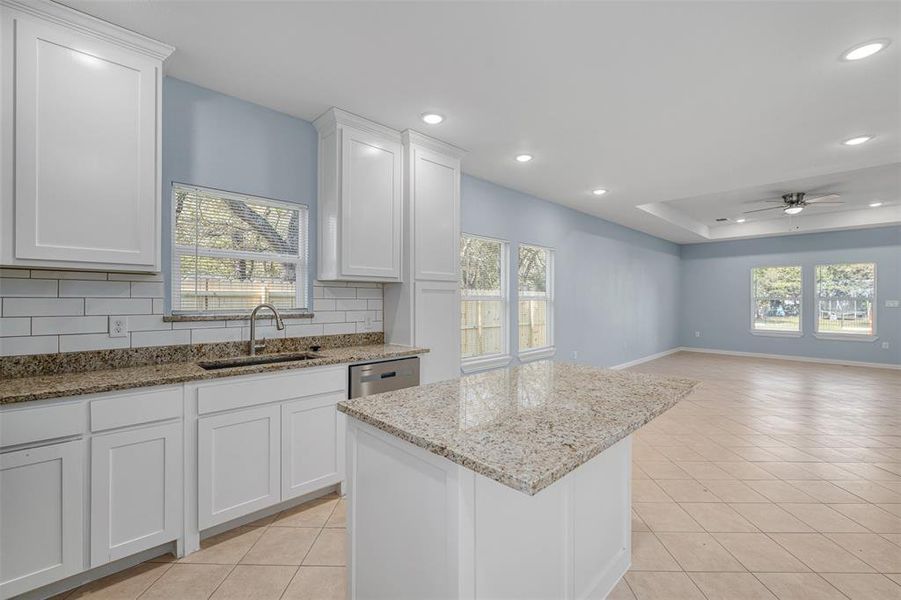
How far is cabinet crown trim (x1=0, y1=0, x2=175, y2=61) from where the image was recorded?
183 centimetres

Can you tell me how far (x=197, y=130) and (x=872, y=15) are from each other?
11.9ft

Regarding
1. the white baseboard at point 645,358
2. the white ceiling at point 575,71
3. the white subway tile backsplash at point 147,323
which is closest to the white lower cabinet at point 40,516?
the white subway tile backsplash at point 147,323

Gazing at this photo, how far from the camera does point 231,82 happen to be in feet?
8.36

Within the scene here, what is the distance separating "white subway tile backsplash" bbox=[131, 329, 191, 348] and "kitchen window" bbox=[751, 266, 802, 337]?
10225mm

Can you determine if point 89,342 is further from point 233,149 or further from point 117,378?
point 233,149

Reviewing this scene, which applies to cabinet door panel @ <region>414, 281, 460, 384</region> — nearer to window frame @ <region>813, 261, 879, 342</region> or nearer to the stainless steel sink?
the stainless steel sink

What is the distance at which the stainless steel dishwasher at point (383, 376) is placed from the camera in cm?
271

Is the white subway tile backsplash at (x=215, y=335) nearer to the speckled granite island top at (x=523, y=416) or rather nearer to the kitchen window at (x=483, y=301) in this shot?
the speckled granite island top at (x=523, y=416)

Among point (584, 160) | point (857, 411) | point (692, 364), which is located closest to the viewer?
point (584, 160)

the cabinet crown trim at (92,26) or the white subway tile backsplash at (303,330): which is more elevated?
the cabinet crown trim at (92,26)

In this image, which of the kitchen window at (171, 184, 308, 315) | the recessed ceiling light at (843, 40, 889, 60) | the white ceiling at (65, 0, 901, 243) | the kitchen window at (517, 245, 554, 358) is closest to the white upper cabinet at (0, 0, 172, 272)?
the white ceiling at (65, 0, 901, 243)

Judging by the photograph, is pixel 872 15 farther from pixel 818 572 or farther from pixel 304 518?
pixel 304 518

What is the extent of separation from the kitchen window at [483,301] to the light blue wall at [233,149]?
182cm

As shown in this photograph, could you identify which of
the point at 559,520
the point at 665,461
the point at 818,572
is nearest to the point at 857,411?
the point at 665,461
